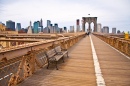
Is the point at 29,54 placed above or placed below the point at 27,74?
above

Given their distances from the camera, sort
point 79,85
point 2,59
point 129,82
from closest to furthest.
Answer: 1. point 2,59
2. point 79,85
3. point 129,82

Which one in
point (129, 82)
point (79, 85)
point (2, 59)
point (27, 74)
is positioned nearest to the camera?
point (2, 59)

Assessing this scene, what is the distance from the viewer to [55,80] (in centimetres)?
604

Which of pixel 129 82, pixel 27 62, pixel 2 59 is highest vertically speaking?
pixel 2 59

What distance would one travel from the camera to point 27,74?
254 inches

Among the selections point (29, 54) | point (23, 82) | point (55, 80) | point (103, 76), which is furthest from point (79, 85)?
point (29, 54)

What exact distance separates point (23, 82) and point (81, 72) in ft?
8.67

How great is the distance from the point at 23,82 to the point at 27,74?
27.3 inches

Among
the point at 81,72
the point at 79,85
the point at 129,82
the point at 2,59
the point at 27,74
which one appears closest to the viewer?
the point at 2,59

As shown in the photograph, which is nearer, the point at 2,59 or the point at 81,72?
the point at 2,59

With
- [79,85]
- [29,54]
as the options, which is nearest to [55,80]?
[79,85]

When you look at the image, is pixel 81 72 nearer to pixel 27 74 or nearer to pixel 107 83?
pixel 107 83

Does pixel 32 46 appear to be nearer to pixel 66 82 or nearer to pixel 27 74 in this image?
pixel 27 74

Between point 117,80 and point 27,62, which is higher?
point 27,62
